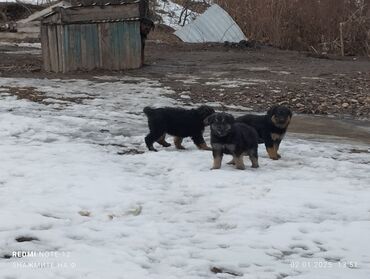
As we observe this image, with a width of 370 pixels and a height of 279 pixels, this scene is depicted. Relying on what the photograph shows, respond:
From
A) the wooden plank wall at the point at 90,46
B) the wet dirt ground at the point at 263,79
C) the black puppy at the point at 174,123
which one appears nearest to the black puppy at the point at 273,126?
the black puppy at the point at 174,123

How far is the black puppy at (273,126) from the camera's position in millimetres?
7477

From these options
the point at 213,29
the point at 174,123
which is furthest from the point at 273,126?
the point at 213,29

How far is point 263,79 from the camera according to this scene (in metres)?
14.9

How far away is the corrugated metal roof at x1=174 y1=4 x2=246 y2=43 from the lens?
78.1 ft

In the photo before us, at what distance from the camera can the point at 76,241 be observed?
4426 millimetres

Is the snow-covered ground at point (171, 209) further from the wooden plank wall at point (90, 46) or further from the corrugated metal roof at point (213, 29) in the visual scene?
the corrugated metal roof at point (213, 29)

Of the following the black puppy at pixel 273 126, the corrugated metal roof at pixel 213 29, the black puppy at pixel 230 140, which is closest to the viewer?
the black puppy at pixel 230 140

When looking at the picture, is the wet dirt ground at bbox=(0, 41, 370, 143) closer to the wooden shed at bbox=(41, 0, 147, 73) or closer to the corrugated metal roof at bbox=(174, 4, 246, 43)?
the wooden shed at bbox=(41, 0, 147, 73)

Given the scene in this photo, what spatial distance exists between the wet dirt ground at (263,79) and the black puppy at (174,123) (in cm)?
241

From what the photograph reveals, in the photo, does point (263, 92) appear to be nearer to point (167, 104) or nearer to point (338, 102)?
point (338, 102)

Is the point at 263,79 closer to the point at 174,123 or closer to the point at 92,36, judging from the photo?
the point at 92,36

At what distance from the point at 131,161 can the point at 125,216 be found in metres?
2.26

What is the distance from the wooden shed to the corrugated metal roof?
8.08 m

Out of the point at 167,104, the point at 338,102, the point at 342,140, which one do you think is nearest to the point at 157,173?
the point at 342,140
